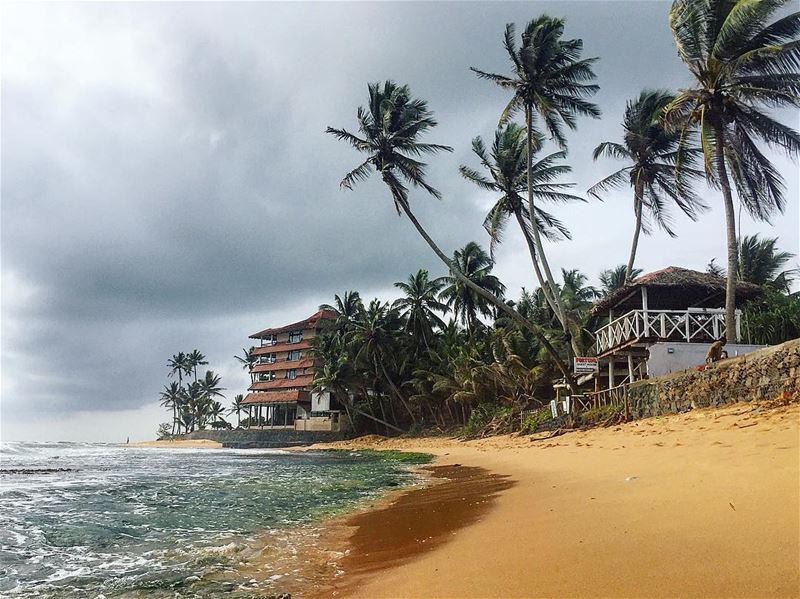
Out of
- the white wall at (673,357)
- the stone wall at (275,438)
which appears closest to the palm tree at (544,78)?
the white wall at (673,357)

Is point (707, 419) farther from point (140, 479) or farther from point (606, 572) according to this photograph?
point (140, 479)

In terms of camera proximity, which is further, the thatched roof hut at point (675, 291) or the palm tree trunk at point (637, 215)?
the palm tree trunk at point (637, 215)

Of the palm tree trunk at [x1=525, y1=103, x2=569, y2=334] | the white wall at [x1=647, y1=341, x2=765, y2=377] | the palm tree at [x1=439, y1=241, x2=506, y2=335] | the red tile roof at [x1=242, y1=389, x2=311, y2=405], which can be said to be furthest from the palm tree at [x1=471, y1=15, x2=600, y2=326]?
the red tile roof at [x1=242, y1=389, x2=311, y2=405]

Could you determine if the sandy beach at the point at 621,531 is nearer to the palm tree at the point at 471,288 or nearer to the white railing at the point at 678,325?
the white railing at the point at 678,325

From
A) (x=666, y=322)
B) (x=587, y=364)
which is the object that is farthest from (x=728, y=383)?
(x=587, y=364)

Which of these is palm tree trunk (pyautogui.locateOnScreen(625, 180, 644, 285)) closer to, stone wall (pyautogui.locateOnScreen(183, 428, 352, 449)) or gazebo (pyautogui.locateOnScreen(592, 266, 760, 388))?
gazebo (pyautogui.locateOnScreen(592, 266, 760, 388))

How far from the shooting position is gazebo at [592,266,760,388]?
17203 mm

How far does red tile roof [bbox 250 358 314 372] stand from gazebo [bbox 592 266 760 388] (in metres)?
38.6

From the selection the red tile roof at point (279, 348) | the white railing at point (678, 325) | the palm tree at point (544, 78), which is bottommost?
the white railing at point (678, 325)

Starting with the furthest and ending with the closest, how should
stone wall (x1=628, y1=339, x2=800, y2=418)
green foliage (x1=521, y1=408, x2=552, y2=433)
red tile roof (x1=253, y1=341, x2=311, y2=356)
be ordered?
red tile roof (x1=253, y1=341, x2=311, y2=356) < green foliage (x1=521, y1=408, x2=552, y2=433) < stone wall (x1=628, y1=339, x2=800, y2=418)

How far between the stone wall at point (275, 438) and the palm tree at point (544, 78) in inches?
1173

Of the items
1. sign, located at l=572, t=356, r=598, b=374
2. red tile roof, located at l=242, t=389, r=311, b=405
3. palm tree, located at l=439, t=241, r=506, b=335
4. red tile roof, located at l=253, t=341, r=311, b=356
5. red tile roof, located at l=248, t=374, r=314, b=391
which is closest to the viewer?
sign, located at l=572, t=356, r=598, b=374

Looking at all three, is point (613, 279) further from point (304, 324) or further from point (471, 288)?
point (304, 324)

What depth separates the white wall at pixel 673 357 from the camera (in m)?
17.0
